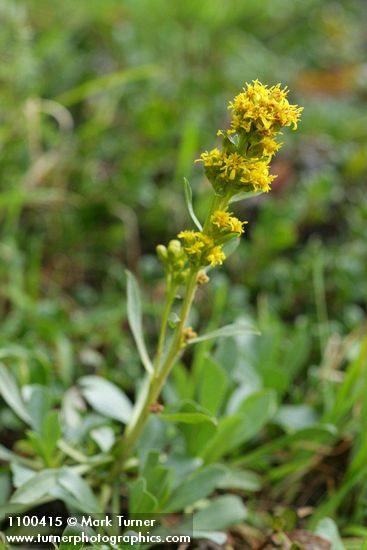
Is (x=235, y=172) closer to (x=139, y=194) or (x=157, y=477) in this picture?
(x=157, y=477)

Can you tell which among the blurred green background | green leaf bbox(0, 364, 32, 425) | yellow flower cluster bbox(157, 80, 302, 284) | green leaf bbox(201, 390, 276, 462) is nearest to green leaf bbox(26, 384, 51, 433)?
green leaf bbox(0, 364, 32, 425)

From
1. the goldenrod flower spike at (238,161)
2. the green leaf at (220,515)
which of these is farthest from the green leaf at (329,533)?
the goldenrod flower spike at (238,161)

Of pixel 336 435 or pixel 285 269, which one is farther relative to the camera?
pixel 285 269

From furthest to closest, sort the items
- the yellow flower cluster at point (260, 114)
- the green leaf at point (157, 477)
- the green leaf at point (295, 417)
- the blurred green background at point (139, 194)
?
the blurred green background at point (139, 194) < the green leaf at point (295, 417) < the green leaf at point (157, 477) < the yellow flower cluster at point (260, 114)

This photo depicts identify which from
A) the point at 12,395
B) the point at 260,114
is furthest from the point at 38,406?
the point at 260,114

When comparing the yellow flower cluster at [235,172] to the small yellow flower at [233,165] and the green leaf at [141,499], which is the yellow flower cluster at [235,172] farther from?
the green leaf at [141,499]

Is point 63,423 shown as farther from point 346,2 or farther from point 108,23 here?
point 346,2

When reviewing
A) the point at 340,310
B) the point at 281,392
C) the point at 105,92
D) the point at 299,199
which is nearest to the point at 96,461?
the point at 281,392
